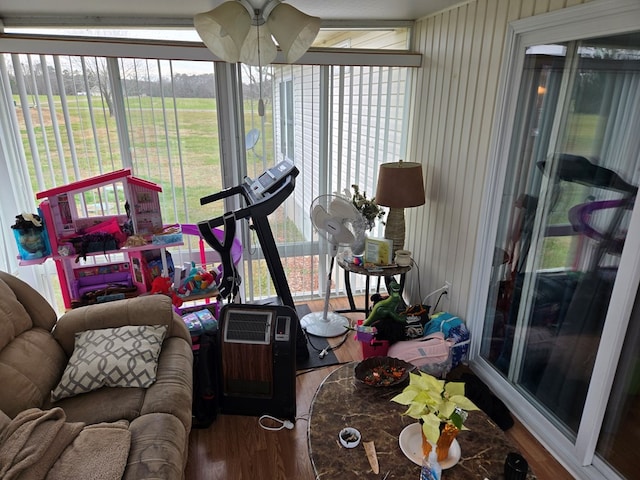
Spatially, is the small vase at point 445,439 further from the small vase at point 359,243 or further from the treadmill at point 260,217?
the small vase at point 359,243

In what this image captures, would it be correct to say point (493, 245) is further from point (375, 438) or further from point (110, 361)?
point (110, 361)

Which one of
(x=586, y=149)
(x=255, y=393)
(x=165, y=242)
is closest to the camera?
(x=586, y=149)

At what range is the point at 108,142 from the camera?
292 cm

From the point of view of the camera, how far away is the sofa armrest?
2.11 metres

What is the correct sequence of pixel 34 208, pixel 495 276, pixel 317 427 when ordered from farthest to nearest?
pixel 34 208 < pixel 495 276 < pixel 317 427

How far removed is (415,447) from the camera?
1.54 m

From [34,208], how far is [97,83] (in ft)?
3.50

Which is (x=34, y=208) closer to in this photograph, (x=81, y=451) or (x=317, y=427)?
(x=81, y=451)

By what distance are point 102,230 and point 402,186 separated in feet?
6.79

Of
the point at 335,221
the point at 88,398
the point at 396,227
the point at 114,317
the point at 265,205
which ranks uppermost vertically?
the point at 265,205

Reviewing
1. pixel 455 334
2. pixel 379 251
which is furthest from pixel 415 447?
pixel 379 251

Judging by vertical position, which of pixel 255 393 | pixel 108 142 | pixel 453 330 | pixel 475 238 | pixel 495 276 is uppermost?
pixel 108 142

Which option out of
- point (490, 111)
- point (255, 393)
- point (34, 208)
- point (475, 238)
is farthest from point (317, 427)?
point (34, 208)

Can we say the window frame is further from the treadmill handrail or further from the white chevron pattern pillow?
the white chevron pattern pillow
